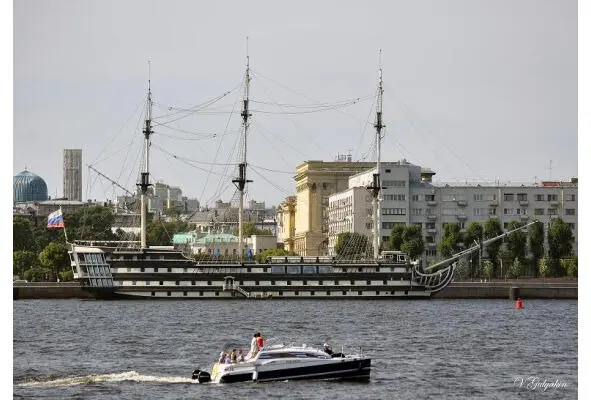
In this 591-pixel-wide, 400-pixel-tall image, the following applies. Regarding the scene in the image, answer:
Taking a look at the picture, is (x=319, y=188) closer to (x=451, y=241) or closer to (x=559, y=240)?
(x=451, y=241)

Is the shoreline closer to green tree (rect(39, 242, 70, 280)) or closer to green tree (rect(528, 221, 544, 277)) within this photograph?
green tree (rect(528, 221, 544, 277))

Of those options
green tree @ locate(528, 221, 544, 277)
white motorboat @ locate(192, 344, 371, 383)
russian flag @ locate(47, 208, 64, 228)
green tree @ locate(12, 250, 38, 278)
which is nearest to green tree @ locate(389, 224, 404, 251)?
green tree @ locate(528, 221, 544, 277)

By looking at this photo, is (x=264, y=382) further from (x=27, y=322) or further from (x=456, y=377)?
(x=27, y=322)

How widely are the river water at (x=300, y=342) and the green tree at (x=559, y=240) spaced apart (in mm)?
24892

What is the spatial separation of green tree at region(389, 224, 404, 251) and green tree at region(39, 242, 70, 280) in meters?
29.5

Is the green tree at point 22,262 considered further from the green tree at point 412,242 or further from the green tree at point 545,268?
the green tree at point 545,268

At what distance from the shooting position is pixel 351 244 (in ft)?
468

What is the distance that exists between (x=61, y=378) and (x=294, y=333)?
21.0 metres

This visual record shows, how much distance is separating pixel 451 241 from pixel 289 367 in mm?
81359

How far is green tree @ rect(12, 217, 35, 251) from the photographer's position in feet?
506

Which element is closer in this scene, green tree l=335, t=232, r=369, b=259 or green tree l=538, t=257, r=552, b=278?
green tree l=538, t=257, r=552, b=278
